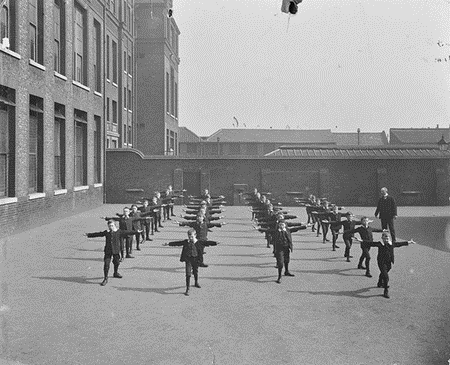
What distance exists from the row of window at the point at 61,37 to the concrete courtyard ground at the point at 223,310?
8.60m

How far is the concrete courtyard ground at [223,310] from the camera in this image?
7.69 metres

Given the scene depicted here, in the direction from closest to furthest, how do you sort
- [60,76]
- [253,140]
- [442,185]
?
[60,76] → [442,185] → [253,140]

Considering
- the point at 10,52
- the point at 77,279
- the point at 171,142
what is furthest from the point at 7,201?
the point at 171,142

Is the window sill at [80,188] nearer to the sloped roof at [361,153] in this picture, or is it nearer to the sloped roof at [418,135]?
the sloped roof at [361,153]

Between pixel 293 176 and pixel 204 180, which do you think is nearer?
pixel 293 176

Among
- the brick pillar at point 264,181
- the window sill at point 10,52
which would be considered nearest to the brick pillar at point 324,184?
the brick pillar at point 264,181

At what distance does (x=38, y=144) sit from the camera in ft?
76.9

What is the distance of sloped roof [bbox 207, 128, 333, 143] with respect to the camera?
8451 cm

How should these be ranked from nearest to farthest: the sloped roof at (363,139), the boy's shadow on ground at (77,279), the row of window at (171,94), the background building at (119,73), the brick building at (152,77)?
the boy's shadow on ground at (77,279), the background building at (119,73), the brick building at (152,77), the row of window at (171,94), the sloped roof at (363,139)

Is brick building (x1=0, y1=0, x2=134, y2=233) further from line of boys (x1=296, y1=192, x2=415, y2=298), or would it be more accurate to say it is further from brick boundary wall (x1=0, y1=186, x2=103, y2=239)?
line of boys (x1=296, y1=192, x2=415, y2=298)

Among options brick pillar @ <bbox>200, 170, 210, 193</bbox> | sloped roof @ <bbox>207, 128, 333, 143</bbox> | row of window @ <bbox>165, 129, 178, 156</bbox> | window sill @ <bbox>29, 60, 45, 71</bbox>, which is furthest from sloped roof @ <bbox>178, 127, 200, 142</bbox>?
window sill @ <bbox>29, 60, 45, 71</bbox>

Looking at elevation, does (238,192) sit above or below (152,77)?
below

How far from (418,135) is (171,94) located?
1576 inches

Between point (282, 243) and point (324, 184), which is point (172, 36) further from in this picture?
point (282, 243)
